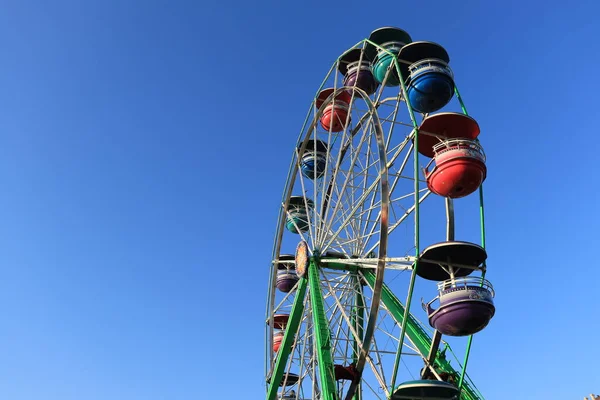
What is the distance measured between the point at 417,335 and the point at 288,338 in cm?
376

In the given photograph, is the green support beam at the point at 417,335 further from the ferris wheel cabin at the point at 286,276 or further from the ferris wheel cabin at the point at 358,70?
the ferris wheel cabin at the point at 358,70

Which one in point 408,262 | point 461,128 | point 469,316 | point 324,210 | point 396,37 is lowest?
point 469,316

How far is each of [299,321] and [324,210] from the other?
4.10 m

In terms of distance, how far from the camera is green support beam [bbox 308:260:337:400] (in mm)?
12344

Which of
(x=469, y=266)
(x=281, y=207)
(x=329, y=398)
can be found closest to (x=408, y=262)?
(x=469, y=266)

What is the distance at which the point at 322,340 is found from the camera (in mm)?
13406

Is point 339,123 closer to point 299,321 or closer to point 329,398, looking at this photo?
point 299,321

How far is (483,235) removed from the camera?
13.2 meters

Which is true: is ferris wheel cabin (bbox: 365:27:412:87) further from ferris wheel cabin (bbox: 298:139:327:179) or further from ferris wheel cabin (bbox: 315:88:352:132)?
ferris wheel cabin (bbox: 298:139:327:179)

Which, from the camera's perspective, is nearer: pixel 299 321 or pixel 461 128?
pixel 461 128

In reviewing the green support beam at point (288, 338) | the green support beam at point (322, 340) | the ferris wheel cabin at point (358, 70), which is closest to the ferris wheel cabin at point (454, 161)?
the green support beam at point (322, 340)

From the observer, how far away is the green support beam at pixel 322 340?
1234cm

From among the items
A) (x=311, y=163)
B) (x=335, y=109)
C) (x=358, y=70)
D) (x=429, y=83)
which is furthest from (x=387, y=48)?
(x=311, y=163)

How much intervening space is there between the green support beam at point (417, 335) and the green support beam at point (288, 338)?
210cm
